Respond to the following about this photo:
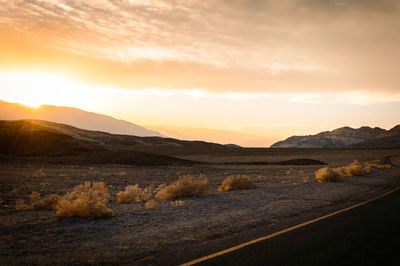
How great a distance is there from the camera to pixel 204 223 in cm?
852

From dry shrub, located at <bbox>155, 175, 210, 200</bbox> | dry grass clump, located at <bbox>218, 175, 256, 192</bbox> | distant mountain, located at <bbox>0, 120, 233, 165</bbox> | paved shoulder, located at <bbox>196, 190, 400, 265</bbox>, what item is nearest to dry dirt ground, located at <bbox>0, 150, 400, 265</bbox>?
dry shrub, located at <bbox>155, 175, 210, 200</bbox>

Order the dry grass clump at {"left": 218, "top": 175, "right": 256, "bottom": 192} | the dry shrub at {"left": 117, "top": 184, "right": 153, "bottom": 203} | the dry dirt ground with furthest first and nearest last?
the dry grass clump at {"left": 218, "top": 175, "right": 256, "bottom": 192} < the dry shrub at {"left": 117, "top": 184, "right": 153, "bottom": 203} < the dry dirt ground

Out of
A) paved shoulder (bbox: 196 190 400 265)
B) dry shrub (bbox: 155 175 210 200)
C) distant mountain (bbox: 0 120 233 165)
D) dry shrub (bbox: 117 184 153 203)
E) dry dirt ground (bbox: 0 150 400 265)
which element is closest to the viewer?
paved shoulder (bbox: 196 190 400 265)

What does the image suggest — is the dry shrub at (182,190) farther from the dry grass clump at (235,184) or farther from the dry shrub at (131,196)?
the dry grass clump at (235,184)

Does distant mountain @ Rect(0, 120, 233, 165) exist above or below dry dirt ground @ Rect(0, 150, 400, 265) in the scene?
below

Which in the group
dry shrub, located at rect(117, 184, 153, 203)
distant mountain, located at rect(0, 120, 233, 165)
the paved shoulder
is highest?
the paved shoulder

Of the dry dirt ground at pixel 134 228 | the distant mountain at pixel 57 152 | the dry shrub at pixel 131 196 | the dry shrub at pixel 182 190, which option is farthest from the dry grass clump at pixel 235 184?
the distant mountain at pixel 57 152

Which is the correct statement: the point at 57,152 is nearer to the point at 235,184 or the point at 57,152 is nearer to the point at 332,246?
the point at 235,184

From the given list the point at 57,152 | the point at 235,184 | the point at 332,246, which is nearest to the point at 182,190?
the point at 235,184

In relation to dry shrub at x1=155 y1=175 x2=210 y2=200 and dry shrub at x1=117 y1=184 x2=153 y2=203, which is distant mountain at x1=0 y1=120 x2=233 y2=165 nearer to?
dry shrub at x1=155 y1=175 x2=210 y2=200

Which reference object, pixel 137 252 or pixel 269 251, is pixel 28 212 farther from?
pixel 269 251

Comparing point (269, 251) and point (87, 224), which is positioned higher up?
point (269, 251)

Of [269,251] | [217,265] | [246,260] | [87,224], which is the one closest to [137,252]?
[217,265]

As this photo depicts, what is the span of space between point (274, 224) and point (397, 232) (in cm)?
283
